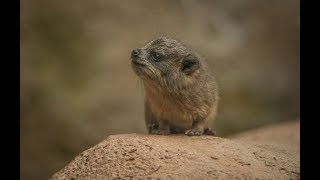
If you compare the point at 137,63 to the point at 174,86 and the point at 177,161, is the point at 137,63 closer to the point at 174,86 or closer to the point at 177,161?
the point at 174,86

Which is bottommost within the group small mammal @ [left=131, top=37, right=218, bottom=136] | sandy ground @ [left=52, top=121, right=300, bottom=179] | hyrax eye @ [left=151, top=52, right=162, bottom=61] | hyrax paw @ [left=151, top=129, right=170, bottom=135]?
sandy ground @ [left=52, top=121, right=300, bottom=179]

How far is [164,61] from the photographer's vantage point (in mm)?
6844

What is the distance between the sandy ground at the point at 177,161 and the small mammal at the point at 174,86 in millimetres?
573

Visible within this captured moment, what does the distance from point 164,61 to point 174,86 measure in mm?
372

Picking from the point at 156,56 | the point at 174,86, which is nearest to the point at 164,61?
the point at 156,56

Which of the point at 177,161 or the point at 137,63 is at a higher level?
the point at 137,63

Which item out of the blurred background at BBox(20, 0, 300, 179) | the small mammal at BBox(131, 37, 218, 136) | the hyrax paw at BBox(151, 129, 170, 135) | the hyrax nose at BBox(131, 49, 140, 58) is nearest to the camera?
the hyrax nose at BBox(131, 49, 140, 58)

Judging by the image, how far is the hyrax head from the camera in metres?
6.61

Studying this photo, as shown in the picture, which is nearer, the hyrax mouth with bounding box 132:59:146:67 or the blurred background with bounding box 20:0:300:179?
the hyrax mouth with bounding box 132:59:146:67

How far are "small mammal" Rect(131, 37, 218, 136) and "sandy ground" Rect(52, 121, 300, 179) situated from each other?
57 cm

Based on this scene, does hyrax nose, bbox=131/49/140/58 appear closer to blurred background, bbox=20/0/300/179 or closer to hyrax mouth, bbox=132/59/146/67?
hyrax mouth, bbox=132/59/146/67

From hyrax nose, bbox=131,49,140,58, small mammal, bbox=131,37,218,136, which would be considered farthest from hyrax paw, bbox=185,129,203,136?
hyrax nose, bbox=131,49,140,58

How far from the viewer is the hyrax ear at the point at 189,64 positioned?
697 cm
